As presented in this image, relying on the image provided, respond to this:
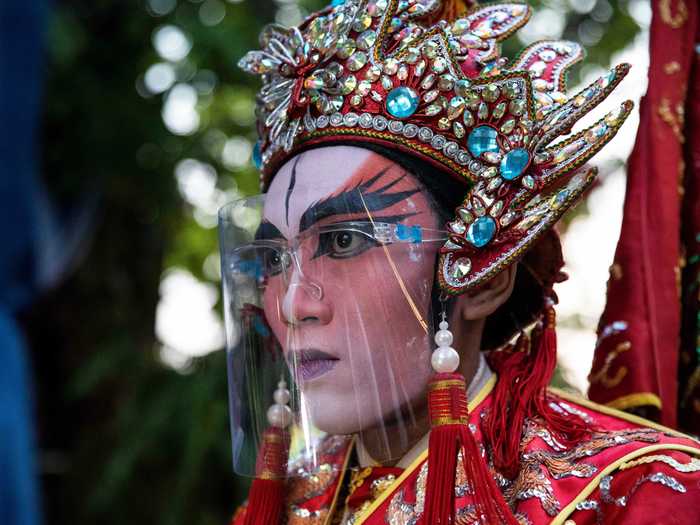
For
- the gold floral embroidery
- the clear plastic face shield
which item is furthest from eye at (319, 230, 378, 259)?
the gold floral embroidery

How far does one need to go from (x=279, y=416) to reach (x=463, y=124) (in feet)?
2.20

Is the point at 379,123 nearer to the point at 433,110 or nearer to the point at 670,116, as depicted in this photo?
the point at 433,110

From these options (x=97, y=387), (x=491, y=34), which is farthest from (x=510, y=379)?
(x=97, y=387)

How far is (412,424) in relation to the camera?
67.6 inches

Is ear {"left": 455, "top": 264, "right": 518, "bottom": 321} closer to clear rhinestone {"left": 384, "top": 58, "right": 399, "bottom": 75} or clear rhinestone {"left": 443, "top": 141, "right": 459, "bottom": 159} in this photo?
clear rhinestone {"left": 443, "top": 141, "right": 459, "bottom": 159}

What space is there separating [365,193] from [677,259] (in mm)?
800

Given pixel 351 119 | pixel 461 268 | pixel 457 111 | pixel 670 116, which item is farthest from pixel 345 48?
pixel 670 116

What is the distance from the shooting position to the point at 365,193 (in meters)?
1.68

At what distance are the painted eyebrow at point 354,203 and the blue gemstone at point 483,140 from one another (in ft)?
0.49

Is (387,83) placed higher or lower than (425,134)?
higher

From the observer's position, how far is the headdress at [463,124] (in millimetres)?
1639

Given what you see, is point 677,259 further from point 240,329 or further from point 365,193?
point 240,329

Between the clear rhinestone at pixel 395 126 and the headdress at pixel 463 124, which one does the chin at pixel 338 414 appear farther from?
the clear rhinestone at pixel 395 126

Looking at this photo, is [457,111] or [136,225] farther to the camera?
[136,225]
